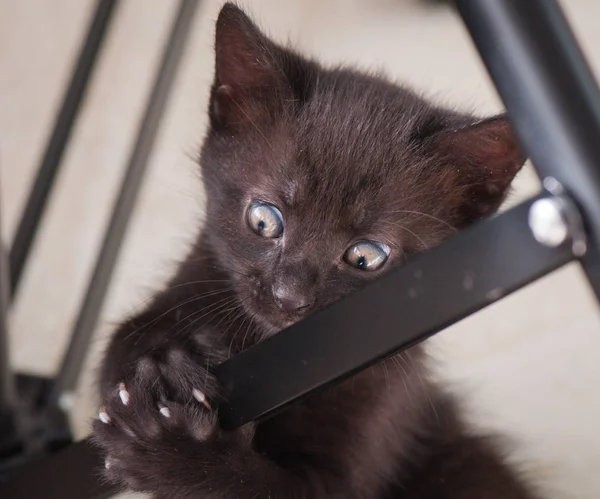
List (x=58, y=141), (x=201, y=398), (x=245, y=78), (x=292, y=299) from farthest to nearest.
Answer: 1. (x=58, y=141)
2. (x=245, y=78)
3. (x=292, y=299)
4. (x=201, y=398)

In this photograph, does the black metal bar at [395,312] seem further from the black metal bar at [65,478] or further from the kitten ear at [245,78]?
the kitten ear at [245,78]

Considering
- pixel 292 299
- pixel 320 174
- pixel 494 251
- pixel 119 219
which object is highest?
pixel 494 251

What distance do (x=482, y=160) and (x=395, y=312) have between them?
0.38 meters

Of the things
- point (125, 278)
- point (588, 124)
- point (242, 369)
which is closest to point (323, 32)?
point (125, 278)

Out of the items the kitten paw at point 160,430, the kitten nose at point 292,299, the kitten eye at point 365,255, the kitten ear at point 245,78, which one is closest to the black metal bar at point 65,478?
the kitten paw at point 160,430

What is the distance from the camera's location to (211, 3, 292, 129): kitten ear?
873mm

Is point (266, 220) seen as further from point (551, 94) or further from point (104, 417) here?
point (551, 94)

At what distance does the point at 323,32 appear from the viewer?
5.97ft

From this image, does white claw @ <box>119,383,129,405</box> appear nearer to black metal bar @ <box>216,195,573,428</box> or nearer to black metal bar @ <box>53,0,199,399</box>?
black metal bar @ <box>216,195,573,428</box>

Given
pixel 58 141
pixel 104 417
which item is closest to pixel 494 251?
pixel 104 417

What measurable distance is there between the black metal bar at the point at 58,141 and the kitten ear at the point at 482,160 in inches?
22.6

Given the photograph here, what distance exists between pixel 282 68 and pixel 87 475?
0.54 metres

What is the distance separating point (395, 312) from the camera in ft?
1.71

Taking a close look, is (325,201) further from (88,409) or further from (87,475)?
(88,409)
